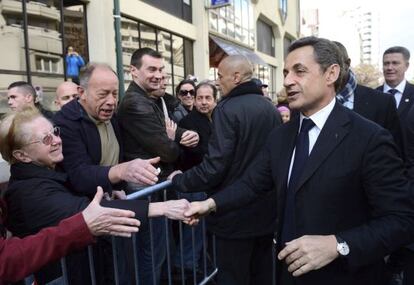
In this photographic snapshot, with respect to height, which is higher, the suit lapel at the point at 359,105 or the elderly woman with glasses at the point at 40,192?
the suit lapel at the point at 359,105

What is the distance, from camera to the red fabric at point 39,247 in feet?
5.41

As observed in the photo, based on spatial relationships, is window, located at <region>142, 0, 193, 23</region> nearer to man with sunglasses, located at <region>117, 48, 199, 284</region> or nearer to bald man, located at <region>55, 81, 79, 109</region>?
bald man, located at <region>55, 81, 79, 109</region>

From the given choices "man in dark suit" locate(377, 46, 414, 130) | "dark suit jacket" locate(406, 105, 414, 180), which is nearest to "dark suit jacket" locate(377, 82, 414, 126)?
"man in dark suit" locate(377, 46, 414, 130)

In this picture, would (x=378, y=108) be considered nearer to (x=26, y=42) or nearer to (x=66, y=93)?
(x=66, y=93)

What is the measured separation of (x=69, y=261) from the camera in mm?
2330

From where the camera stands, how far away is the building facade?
8.52 meters

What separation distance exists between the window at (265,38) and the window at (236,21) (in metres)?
2.76

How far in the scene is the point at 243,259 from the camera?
3.18 metres

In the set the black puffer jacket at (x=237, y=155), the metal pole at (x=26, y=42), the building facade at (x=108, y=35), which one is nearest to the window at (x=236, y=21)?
the building facade at (x=108, y=35)

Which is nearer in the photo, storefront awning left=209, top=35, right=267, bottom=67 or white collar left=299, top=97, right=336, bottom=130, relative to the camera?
white collar left=299, top=97, right=336, bottom=130

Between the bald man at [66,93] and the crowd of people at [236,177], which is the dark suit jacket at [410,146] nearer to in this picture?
the crowd of people at [236,177]

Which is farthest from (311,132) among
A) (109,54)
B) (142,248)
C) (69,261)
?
(109,54)

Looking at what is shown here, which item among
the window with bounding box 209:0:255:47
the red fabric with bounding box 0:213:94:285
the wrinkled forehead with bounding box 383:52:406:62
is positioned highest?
the window with bounding box 209:0:255:47

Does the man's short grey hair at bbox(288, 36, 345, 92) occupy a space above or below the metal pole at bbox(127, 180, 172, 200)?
above
